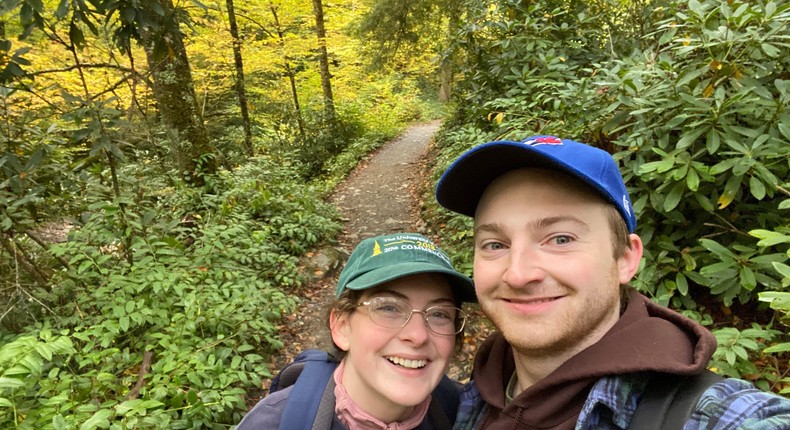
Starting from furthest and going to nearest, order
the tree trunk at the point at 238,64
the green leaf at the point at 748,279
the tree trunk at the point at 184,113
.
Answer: the tree trunk at the point at 238,64
the tree trunk at the point at 184,113
the green leaf at the point at 748,279

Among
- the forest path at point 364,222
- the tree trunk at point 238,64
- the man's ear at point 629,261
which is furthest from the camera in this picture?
the tree trunk at point 238,64

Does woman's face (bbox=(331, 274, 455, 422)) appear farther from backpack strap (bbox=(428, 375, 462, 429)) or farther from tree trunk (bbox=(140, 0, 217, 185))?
tree trunk (bbox=(140, 0, 217, 185))

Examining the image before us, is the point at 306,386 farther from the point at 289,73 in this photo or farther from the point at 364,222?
the point at 289,73

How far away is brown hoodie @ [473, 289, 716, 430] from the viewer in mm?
1008

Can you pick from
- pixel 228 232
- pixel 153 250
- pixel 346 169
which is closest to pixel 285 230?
pixel 228 232

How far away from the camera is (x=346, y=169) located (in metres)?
12.8

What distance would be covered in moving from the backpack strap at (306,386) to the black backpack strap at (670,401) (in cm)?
99

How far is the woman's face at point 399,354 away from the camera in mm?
1489

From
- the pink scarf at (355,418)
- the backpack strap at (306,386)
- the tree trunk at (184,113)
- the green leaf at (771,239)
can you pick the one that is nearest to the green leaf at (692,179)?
the green leaf at (771,239)

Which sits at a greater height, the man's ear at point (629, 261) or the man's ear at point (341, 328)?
the man's ear at point (629, 261)

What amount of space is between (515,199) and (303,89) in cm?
1494

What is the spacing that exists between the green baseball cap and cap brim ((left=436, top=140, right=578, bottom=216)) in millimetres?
209

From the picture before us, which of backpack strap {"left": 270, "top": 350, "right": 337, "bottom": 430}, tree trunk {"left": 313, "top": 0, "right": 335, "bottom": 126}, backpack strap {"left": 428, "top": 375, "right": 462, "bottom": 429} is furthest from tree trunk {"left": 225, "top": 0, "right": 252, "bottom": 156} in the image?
backpack strap {"left": 428, "top": 375, "right": 462, "bottom": 429}

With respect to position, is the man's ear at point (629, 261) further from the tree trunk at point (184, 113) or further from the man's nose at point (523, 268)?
the tree trunk at point (184, 113)
